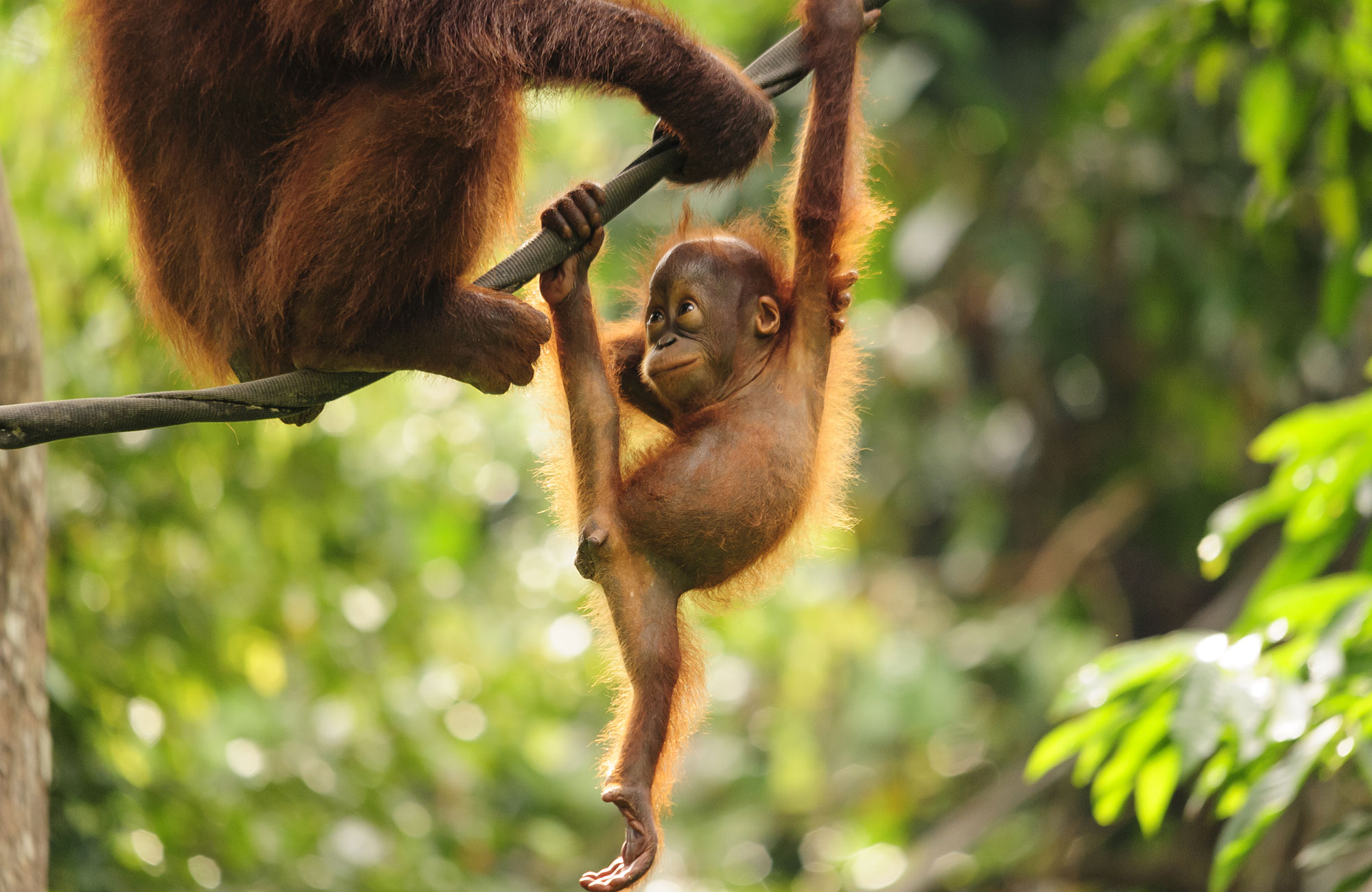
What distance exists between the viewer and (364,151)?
2477 millimetres

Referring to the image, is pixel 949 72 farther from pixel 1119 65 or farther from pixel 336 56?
pixel 336 56

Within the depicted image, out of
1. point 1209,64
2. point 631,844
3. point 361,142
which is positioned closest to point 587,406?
point 361,142

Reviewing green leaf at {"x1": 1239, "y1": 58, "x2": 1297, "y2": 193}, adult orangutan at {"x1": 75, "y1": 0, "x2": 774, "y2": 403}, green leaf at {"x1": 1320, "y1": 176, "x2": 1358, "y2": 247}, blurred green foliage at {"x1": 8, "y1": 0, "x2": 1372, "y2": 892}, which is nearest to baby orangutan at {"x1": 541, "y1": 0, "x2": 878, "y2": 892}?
adult orangutan at {"x1": 75, "y1": 0, "x2": 774, "y2": 403}

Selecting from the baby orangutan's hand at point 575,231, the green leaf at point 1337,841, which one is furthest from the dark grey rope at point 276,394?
the green leaf at point 1337,841

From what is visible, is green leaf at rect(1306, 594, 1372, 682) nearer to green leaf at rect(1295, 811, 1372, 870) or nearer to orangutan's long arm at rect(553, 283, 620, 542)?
green leaf at rect(1295, 811, 1372, 870)

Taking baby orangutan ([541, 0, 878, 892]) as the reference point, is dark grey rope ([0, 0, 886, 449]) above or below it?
above

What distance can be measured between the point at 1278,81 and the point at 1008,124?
3472 millimetres

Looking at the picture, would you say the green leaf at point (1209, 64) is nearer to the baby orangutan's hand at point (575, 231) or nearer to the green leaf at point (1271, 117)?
the green leaf at point (1271, 117)

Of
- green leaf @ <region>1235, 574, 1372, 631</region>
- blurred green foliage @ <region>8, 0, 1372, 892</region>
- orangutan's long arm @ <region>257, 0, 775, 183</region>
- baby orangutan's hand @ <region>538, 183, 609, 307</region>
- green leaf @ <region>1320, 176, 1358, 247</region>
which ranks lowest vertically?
blurred green foliage @ <region>8, 0, 1372, 892</region>

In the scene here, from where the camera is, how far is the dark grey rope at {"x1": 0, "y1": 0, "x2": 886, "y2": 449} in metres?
2.11

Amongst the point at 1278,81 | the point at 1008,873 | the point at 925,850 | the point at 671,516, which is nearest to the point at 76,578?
the point at 671,516

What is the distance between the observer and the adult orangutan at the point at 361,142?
248 centimetres

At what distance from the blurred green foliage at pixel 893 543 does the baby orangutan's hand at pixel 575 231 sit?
42 centimetres

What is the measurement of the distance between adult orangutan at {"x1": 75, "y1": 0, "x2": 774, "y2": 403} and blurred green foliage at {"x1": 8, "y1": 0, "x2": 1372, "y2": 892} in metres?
0.35
